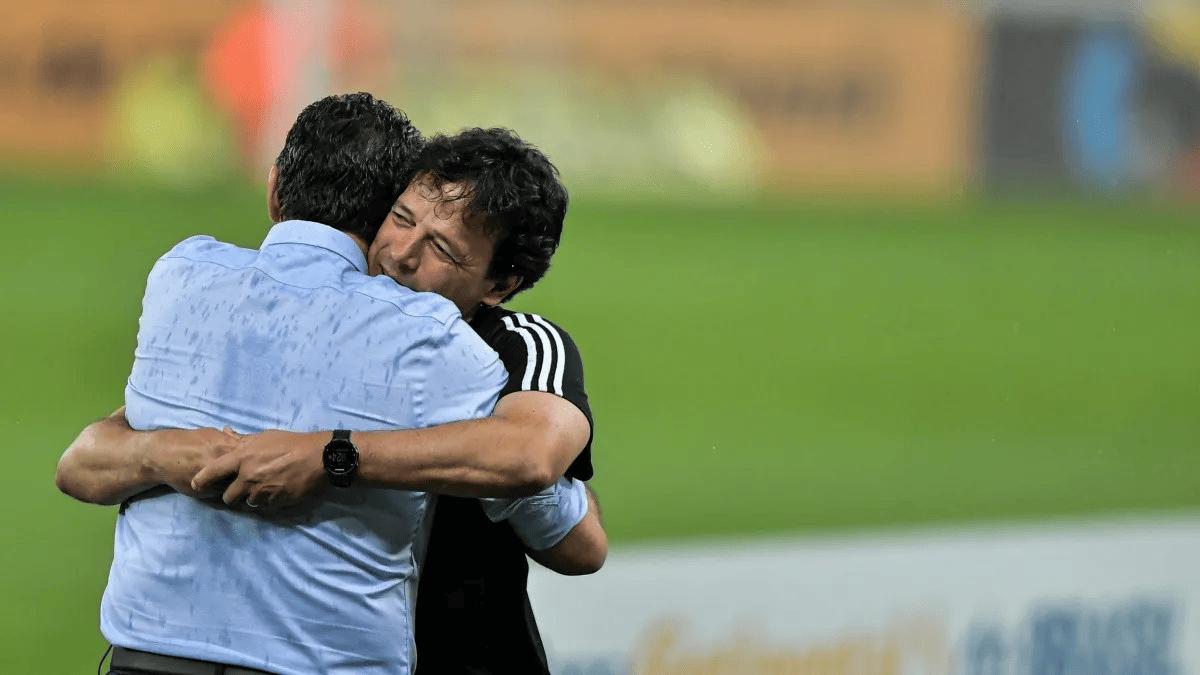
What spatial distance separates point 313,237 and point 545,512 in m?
0.44

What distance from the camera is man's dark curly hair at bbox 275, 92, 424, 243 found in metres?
2.00

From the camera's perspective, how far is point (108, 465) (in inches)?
76.7

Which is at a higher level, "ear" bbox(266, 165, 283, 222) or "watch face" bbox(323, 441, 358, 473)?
"ear" bbox(266, 165, 283, 222)

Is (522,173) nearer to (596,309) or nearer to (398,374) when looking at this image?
(398,374)

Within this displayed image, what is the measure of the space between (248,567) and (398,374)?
28cm

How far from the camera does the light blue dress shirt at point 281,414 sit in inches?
73.5

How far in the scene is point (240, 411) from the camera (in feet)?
6.15

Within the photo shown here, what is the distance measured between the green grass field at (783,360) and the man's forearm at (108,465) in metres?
3.31

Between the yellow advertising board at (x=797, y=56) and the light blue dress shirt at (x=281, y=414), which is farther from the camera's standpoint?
the yellow advertising board at (x=797, y=56)

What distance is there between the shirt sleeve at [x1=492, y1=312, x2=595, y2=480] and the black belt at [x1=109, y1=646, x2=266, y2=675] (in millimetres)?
450

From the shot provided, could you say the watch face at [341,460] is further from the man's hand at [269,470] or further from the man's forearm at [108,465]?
the man's forearm at [108,465]

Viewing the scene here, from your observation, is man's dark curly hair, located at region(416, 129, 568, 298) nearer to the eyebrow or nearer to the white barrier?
the eyebrow

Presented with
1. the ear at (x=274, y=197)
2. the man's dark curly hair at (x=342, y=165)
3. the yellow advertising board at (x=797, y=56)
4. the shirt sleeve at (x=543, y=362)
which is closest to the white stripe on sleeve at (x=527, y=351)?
the shirt sleeve at (x=543, y=362)

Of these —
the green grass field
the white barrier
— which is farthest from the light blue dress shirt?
the green grass field
